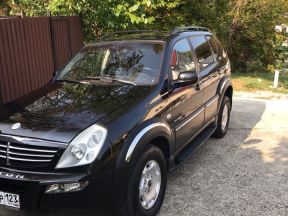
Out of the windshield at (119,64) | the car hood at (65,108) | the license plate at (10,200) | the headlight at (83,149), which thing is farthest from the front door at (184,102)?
the license plate at (10,200)

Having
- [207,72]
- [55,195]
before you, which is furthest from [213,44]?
[55,195]

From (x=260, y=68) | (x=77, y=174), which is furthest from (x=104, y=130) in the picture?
(x=260, y=68)

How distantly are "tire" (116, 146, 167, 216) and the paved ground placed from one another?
243 mm

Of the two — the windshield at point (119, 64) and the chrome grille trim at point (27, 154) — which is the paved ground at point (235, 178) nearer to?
the chrome grille trim at point (27, 154)

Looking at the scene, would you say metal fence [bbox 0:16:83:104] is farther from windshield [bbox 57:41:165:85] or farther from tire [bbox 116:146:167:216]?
tire [bbox 116:146:167:216]

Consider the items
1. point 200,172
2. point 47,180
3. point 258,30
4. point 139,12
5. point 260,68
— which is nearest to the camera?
point 47,180

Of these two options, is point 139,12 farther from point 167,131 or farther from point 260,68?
point 260,68

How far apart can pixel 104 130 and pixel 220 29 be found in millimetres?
12557

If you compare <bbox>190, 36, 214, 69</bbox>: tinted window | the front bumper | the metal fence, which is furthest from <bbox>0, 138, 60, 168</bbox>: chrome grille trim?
the metal fence

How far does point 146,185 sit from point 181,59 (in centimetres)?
168

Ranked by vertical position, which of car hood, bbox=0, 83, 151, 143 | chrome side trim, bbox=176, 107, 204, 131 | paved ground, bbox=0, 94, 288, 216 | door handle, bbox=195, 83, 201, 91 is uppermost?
car hood, bbox=0, 83, 151, 143

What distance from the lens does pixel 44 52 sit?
822 centimetres

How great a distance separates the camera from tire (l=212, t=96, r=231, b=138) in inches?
255

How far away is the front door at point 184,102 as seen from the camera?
15.0 ft
